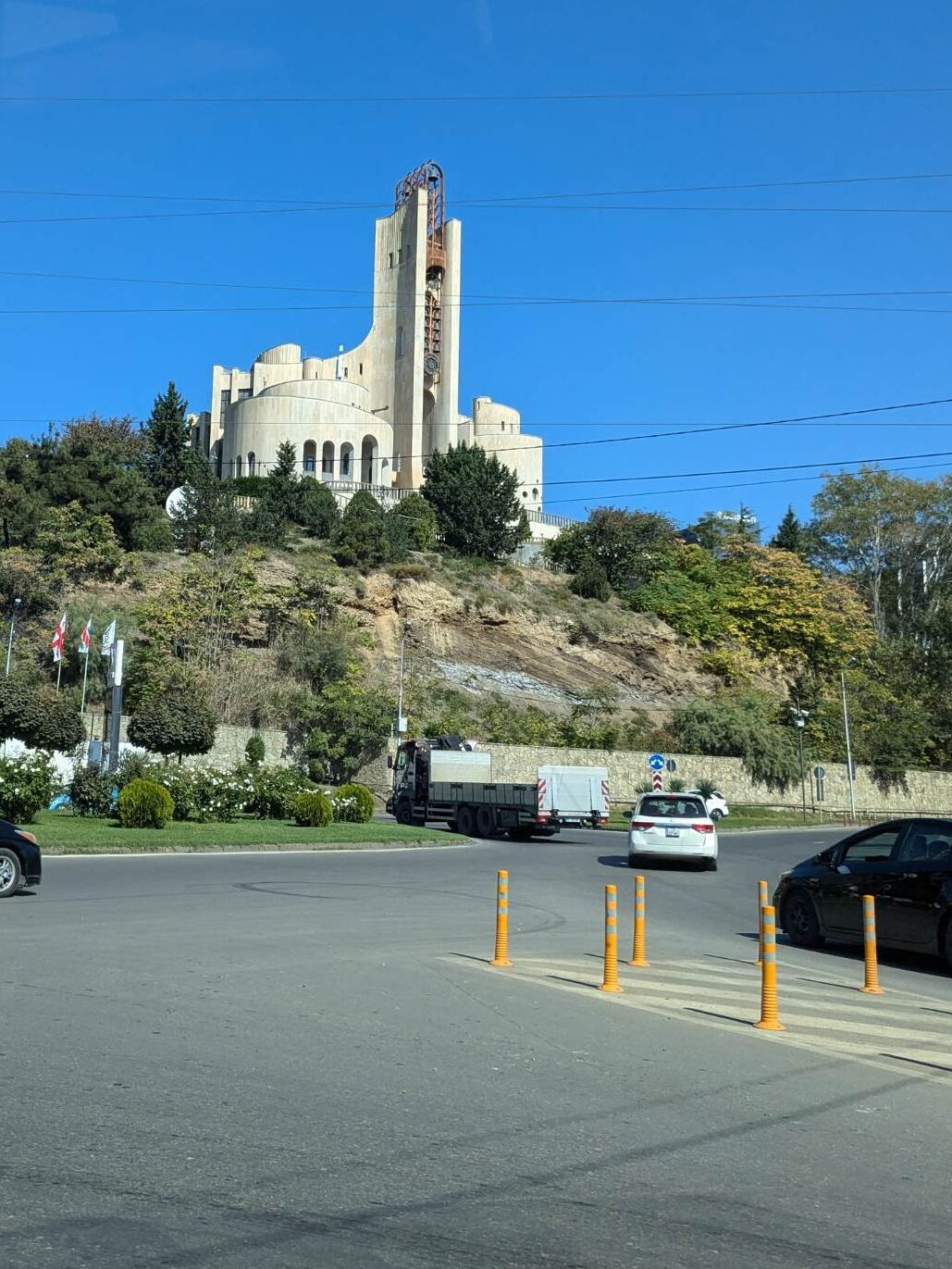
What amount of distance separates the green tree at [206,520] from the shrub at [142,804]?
35.6 meters

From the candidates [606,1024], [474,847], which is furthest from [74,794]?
[606,1024]

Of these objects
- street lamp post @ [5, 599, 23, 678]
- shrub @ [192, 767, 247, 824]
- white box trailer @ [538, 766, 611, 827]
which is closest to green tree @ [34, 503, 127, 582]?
street lamp post @ [5, 599, 23, 678]

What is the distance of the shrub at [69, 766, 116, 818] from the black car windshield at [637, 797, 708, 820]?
1405 centimetres

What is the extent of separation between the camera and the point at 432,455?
8331cm

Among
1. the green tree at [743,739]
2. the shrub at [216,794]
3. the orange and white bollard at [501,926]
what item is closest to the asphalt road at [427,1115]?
the orange and white bollard at [501,926]

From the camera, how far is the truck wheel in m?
37.8

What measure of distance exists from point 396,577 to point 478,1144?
205ft

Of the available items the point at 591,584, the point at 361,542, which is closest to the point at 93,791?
the point at 361,542

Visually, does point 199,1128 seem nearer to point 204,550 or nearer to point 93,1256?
point 93,1256

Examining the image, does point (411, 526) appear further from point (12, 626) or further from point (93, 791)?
point (93, 791)

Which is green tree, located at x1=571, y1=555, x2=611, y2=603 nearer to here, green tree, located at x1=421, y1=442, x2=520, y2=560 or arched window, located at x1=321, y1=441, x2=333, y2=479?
green tree, located at x1=421, y1=442, x2=520, y2=560

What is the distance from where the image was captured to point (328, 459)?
288 feet

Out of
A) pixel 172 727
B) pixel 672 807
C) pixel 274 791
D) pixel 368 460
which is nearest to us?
pixel 672 807

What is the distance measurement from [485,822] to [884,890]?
80.6 ft
